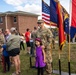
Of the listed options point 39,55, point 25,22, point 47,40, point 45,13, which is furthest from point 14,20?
point 39,55

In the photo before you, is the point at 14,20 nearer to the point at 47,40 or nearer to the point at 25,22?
the point at 25,22

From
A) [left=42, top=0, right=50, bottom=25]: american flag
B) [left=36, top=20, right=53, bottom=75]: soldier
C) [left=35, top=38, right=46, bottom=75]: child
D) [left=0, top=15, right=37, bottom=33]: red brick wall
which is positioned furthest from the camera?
[left=0, top=15, right=37, bottom=33]: red brick wall

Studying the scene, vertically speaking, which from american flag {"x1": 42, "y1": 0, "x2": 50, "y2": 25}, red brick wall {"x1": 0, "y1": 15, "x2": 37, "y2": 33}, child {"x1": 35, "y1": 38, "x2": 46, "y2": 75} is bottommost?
child {"x1": 35, "y1": 38, "x2": 46, "y2": 75}

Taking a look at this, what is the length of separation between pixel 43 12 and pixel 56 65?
100.0 inches

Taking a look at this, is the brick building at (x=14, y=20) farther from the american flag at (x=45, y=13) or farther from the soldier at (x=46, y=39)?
the soldier at (x=46, y=39)

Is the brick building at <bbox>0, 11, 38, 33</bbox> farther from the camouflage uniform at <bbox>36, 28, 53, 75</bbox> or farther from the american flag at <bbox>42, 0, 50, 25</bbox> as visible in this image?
the camouflage uniform at <bbox>36, 28, 53, 75</bbox>

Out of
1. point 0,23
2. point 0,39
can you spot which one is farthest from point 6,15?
point 0,39

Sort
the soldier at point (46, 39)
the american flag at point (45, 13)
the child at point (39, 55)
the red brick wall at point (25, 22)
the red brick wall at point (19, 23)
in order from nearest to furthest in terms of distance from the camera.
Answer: the child at point (39, 55) → the soldier at point (46, 39) → the american flag at point (45, 13) → the red brick wall at point (19, 23) → the red brick wall at point (25, 22)

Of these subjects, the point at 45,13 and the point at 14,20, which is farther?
the point at 14,20

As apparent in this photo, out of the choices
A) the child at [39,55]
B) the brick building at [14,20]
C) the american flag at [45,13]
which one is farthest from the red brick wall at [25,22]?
the child at [39,55]

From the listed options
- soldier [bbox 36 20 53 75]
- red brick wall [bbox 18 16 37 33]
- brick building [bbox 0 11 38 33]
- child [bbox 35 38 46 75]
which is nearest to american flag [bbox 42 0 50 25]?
soldier [bbox 36 20 53 75]

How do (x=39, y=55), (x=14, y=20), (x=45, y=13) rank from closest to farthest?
(x=39, y=55) < (x=45, y=13) < (x=14, y=20)

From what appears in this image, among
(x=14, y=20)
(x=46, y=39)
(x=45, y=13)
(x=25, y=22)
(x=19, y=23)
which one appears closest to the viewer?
(x=46, y=39)

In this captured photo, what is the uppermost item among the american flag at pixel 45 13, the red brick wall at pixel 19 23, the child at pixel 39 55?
the red brick wall at pixel 19 23
